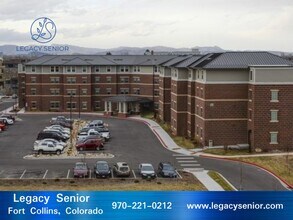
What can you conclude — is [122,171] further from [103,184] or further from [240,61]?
[240,61]

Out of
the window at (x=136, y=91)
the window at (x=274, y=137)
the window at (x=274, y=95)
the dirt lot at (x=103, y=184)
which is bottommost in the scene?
the dirt lot at (x=103, y=184)

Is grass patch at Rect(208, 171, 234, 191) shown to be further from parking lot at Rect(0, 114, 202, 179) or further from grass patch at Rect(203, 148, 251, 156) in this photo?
grass patch at Rect(203, 148, 251, 156)

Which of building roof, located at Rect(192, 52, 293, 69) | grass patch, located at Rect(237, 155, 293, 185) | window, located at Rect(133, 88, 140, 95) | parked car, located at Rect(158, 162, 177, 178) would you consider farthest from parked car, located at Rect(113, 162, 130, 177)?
window, located at Rect(133, 88, 140, 95)

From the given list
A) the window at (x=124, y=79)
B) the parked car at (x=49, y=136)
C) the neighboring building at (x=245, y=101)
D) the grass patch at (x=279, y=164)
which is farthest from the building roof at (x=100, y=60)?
the grass patch at (x=279, y=164)

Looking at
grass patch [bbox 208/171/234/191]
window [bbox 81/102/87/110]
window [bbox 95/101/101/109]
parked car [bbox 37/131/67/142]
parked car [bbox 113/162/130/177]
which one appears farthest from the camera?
window [bbox 95/101/101/109]

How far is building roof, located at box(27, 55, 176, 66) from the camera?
278 ft

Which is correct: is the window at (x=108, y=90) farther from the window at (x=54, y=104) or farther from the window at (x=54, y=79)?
the window at (x=54, y=104)

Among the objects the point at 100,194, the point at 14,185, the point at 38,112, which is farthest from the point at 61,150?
the point at 38,112

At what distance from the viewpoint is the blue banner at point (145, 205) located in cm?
1304

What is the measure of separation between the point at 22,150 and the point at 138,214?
35374mm

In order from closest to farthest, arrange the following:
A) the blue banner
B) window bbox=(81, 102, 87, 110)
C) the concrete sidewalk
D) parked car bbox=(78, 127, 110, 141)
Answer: the blue banner → the concrete sidewalk → parked car bbox=(78, 127, 110, 141) → window bbox=(81, 102, 87, 110)

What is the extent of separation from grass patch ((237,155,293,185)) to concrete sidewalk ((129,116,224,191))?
5.09 meters

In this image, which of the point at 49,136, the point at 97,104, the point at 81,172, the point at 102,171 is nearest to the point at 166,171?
the point at 102,171

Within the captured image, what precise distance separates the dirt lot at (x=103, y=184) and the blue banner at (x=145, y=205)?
17.9 metres
